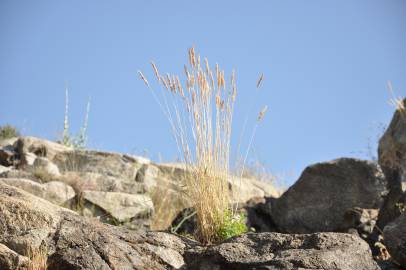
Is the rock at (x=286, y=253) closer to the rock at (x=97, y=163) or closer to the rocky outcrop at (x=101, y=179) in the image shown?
the rocky outcrop at (x=101, y=179)

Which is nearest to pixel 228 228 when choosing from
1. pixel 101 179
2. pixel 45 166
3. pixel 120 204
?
pixel 120 204

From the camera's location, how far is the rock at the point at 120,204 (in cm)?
613

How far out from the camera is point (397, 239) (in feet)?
12.1

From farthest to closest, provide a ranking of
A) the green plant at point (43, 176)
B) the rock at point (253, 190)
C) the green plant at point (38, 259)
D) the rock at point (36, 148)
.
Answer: the rock at point (253, 190) < the rock at point (36, 148) < the green plant at point (43, 176) < the green plant at point (38, 259)

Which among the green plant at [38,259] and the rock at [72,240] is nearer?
the green plant at [38,259]

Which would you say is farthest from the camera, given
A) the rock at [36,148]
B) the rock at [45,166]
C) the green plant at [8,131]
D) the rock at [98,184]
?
the green plant at [8,131]

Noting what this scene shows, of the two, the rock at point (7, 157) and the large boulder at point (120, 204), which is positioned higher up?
the rock at point (7, 157)

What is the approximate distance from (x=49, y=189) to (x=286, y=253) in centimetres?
356

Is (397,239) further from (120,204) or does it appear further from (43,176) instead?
(43,176)

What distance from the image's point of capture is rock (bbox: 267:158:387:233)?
19.5 feet

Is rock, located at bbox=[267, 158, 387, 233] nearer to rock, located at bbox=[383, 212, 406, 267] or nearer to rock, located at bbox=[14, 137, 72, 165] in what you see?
rock, located at bbox=[383, 212, 406, 267]

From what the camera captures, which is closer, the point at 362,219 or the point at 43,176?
the point at 362,219

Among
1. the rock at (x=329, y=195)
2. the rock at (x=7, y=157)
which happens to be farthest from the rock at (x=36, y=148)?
the rock at (x=329, y=195)

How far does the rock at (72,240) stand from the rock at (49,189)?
2.39m
